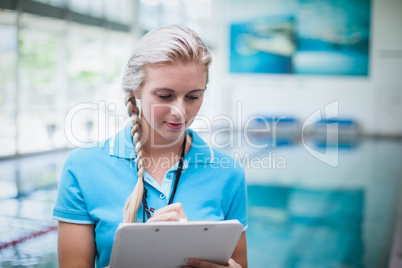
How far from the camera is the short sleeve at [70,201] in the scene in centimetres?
117

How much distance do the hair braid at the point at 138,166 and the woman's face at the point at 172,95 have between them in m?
0.08

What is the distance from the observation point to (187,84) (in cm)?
117

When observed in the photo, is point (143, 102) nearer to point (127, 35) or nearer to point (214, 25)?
point (127, 35)

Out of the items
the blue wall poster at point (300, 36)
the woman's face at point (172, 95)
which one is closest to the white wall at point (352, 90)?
the blue wall poster at point (300, 36)

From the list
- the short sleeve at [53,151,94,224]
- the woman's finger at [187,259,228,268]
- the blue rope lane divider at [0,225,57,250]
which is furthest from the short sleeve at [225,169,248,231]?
the blue rope lane divider at [0,225,57,250]

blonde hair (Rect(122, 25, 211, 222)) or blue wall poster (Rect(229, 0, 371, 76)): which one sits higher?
blue wall poster (Rect(229, 0, 371, 76))

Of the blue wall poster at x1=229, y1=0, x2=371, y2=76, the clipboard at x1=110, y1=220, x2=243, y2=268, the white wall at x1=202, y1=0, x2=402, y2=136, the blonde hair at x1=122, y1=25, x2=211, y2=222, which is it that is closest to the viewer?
the clipboard at x1=110, y1=220, x2=243, y2=268

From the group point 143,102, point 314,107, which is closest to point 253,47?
point 314,107

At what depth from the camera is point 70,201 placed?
1.17 meters

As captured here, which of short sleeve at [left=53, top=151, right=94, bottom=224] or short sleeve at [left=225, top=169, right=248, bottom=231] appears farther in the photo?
short sleeve at [left=225, top=169, right=248, bottom=231]

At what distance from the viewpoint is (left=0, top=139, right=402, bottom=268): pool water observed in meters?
3.74

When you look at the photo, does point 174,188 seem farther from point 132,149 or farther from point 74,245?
point 74,245

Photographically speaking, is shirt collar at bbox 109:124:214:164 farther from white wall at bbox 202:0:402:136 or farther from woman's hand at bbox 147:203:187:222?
white wall at bbox 202:0:402:136

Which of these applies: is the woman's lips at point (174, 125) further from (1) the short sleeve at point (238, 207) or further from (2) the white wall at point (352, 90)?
(2) the white wall at point (352, 90)
